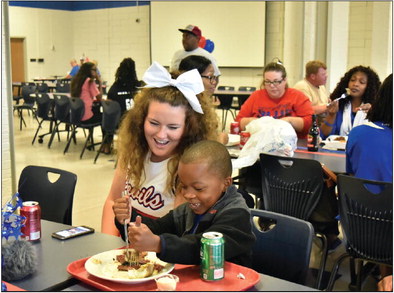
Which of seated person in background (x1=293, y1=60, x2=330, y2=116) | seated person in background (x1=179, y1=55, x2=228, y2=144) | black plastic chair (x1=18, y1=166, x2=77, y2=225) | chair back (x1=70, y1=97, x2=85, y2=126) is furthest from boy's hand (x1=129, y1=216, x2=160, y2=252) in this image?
chair back (x1=70, y1=97, x2=85, y2=126)

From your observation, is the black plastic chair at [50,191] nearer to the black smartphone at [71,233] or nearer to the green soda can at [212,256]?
the black smartphone at [71,233]

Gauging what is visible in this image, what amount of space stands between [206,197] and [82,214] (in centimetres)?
339

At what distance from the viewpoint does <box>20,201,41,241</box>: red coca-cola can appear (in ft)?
6.36

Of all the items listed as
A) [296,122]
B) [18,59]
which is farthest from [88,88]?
[18,59]

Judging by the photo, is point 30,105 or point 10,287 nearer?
point 10,287

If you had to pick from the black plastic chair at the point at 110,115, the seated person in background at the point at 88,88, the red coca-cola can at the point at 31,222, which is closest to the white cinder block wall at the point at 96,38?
the seated person in background at the point at 88,88

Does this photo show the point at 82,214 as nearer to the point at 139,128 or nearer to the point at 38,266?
the point at 139,128

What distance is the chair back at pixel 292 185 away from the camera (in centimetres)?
314

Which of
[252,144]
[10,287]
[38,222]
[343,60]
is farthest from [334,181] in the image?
[343,60]

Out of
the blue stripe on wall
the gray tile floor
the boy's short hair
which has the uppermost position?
the blue stripe on wall

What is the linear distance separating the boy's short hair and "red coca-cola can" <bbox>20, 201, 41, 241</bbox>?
63cm

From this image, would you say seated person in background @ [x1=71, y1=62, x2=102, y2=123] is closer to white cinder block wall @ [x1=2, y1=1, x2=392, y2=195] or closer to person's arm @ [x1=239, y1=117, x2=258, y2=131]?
person's arm @ [x1=239, y1=117, x2=258, y2=131]

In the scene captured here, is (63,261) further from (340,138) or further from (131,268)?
(340,138)

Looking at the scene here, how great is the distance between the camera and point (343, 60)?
10.6m
